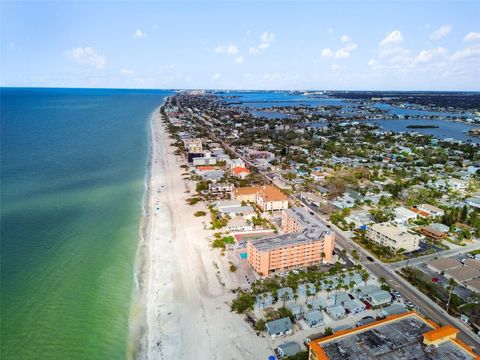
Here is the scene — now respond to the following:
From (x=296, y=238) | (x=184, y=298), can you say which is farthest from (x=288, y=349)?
(x=296, y=238)

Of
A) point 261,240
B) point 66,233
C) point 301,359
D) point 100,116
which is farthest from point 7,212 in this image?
point 100,116

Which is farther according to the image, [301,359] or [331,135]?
[331,135]

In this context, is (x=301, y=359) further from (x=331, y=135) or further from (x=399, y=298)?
(x=331, y=135)

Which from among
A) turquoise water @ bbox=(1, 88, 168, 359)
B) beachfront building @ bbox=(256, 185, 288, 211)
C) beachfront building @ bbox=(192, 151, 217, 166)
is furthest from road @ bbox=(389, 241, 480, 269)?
beachfront building @ bbox=(192, 151, 217, 166)

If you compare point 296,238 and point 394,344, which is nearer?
point 394,344

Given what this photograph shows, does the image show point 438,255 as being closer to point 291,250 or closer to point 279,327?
point 291,250

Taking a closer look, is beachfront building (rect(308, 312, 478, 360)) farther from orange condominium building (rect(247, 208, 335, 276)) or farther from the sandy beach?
orange condominium building (rect(247, 208, 335, 276))
